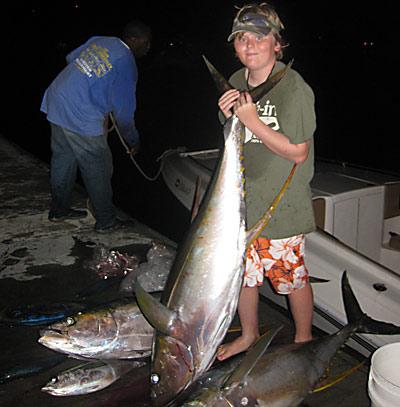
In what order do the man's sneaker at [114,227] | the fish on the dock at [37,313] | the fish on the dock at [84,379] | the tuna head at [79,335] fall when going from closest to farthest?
the fish on the dock at [84,379], the tuna head at [79,335], the fish on the dock at [37,313], the man's sneaker at [114,227]

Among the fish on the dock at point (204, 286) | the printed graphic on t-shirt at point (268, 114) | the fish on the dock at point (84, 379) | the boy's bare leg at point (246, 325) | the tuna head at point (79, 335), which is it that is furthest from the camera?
the boy's bare leg at point (246, 325)

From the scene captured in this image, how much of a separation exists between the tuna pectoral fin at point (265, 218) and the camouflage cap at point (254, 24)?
75 centimetres

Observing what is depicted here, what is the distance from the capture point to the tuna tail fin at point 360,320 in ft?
10.3

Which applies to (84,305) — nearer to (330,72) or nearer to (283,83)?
(283,83)

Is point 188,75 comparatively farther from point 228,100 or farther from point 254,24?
point 228,100

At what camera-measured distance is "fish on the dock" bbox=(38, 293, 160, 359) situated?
3064mm

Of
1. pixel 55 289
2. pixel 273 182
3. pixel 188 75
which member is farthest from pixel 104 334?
pixel 188 75

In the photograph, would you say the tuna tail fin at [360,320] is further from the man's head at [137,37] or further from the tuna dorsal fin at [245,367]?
the man's head at [137,37]

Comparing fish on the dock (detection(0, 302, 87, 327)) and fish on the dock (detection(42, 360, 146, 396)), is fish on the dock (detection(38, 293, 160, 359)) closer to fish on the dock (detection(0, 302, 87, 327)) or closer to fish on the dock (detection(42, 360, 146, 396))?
fish on the dock (detection(42, 360, 146, 396))

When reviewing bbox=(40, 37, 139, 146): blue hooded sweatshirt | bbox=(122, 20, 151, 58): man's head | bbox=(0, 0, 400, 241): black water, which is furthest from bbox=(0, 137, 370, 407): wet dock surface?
bbox=(0, 0, 400, 241): black water

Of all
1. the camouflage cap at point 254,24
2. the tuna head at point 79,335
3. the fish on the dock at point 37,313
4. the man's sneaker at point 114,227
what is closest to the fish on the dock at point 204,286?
the camouflage cap at point 254,24

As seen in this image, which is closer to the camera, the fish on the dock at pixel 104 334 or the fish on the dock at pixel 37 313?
the fish on the dock at pixel 104 334

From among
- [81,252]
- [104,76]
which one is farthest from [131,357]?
[104,76]

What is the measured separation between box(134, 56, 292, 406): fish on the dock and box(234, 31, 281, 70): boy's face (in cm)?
17
